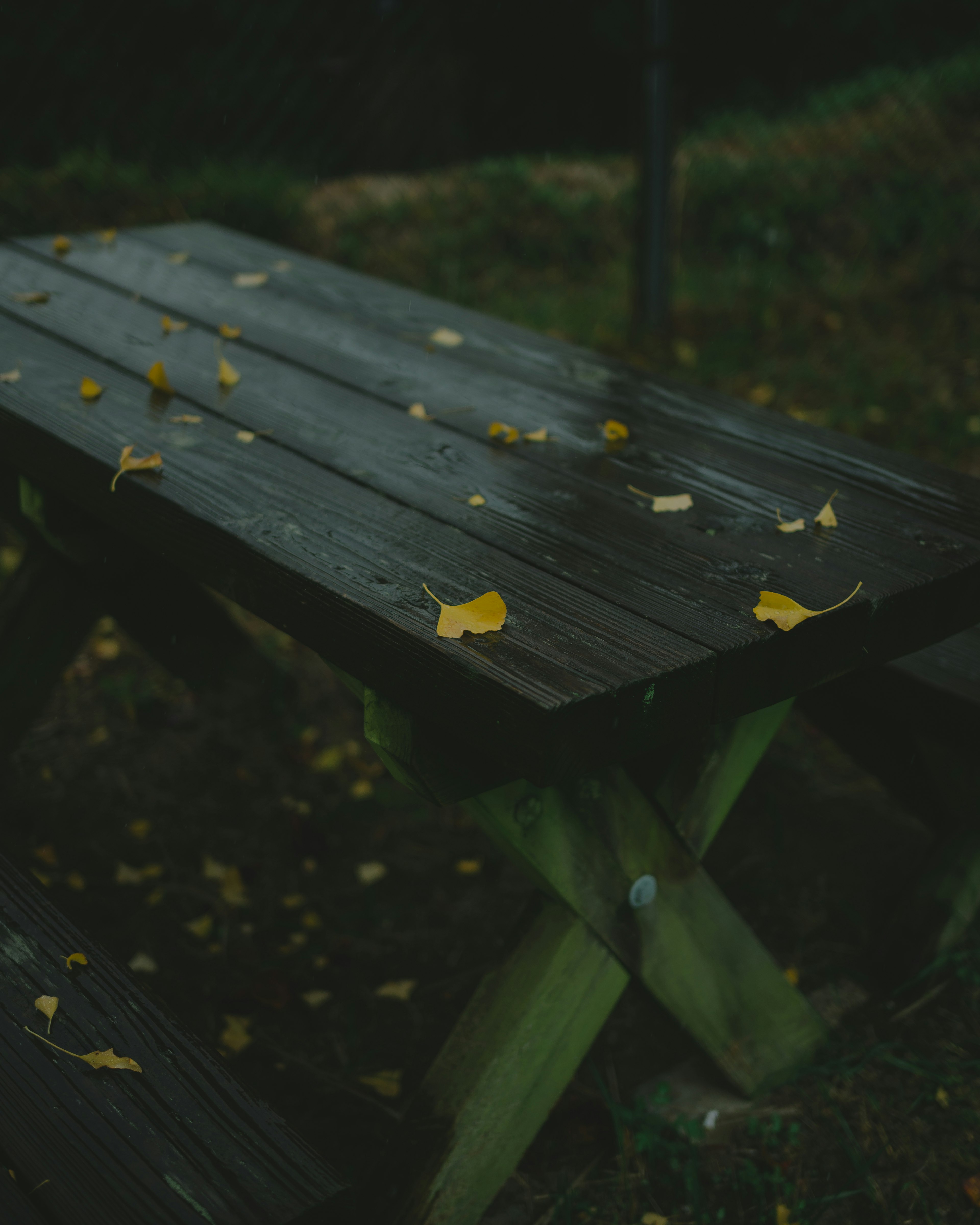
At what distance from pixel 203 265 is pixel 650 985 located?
1.61m

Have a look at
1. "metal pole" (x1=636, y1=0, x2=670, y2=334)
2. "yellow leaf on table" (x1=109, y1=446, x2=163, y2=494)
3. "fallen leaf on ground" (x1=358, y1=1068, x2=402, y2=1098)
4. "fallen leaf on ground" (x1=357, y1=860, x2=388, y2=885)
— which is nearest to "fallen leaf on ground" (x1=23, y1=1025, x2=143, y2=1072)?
"yellow leaf on table" (x1=109, y1=446, x2=163, y2=494)

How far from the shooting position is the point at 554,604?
3.15 feet

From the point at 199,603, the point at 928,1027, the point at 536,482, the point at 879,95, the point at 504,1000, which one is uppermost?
the point at 879,95

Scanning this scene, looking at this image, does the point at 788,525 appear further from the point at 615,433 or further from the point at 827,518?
the point at 615,433

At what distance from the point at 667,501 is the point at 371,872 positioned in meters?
1.12

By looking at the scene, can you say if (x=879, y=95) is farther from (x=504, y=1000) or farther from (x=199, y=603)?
(x=504, y=1000)

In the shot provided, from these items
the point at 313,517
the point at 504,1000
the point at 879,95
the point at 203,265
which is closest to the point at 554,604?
the point at 313,517

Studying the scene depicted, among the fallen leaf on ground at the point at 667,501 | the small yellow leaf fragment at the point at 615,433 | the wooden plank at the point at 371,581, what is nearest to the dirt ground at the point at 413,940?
the wooden plank at the point at 371,581

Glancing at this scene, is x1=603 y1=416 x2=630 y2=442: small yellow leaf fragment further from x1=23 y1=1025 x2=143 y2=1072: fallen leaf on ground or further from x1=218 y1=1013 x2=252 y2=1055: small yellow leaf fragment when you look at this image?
x1=218 y1=1013 x2=252 y2=1055: small yellow leaf fragment

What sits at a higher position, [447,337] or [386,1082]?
[447,337]

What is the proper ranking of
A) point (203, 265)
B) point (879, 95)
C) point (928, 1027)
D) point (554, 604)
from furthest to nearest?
point (879, 95) → point (203, 265) → point (928, 1027) → point (554, 604)

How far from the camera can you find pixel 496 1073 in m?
1.14

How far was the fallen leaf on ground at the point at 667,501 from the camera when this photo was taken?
1.17 meters

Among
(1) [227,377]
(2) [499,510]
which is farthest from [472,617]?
(1) [227,377]
